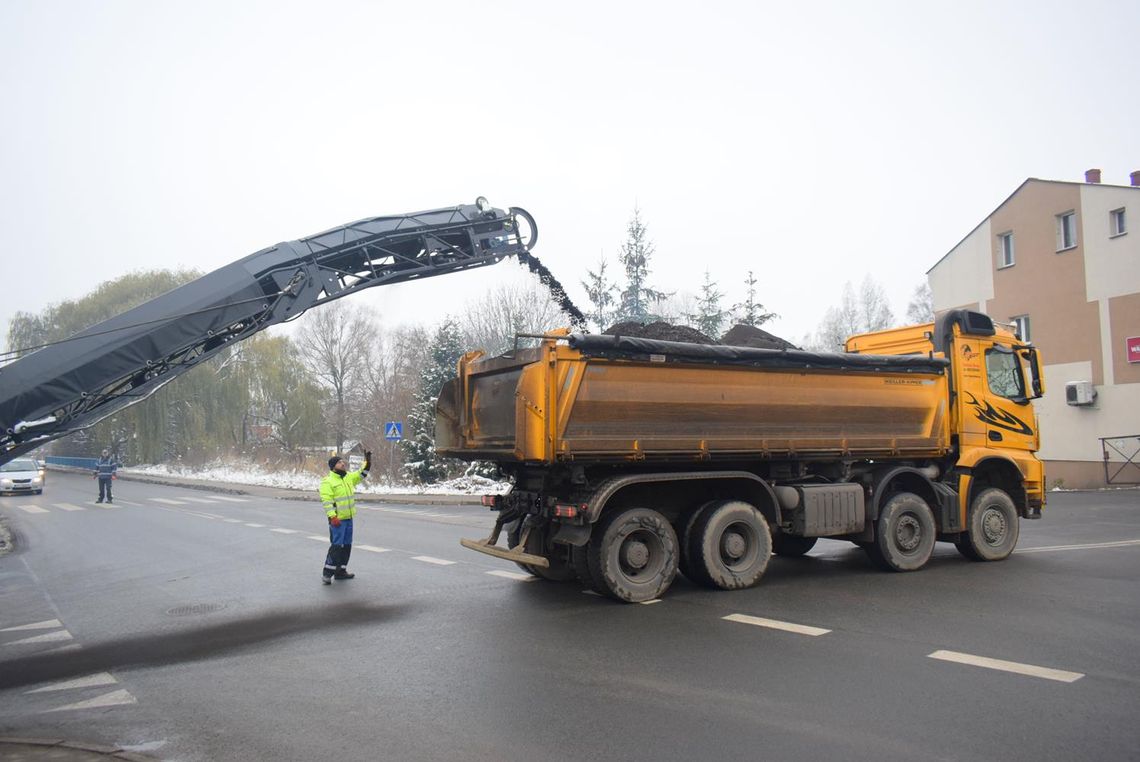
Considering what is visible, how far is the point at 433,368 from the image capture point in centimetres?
2688

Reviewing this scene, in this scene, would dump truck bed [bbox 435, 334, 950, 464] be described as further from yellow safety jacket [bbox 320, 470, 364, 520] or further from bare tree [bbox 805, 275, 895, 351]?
bare tree [bbox 805, 275, 895, 351]

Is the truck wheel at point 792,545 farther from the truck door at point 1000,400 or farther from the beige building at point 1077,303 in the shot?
the beige building at point 1077,303

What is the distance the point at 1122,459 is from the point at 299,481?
29.1 m

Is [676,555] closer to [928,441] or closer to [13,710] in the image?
[928,441]

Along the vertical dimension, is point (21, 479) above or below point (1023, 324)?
below

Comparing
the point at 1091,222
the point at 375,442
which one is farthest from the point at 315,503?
the point at 1091,222

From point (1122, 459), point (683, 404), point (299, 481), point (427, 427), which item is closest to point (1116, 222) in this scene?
point (1122, 459)

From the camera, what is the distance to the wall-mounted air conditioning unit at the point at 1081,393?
83.6 feet

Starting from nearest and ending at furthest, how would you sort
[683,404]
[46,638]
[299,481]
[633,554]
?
1. [46,638]
2. [633,554]
3. [683,404]
4. [299,481]

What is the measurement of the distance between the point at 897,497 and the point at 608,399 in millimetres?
4241

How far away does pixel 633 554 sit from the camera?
320 inches

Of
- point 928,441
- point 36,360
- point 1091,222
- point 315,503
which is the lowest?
point 315,503

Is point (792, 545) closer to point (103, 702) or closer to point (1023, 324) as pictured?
point (103, 702)

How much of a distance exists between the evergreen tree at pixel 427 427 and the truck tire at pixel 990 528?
58.9 feet
